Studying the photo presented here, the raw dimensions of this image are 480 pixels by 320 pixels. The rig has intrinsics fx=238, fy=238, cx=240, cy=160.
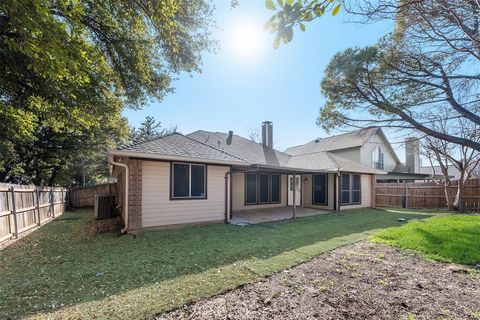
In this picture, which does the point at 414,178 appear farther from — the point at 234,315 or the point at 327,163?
the point at 234,315

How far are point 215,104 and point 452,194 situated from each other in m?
16.3

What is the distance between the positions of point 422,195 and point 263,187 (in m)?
10.2

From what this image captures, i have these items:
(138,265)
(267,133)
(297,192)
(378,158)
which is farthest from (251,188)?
(378,158)

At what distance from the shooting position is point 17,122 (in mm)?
9094

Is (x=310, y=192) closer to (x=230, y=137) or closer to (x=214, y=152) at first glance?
(x=230, y=137)

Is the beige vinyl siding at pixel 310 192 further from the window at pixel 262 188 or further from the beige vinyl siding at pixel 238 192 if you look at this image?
the beige vinyl siding at pixel 238 192

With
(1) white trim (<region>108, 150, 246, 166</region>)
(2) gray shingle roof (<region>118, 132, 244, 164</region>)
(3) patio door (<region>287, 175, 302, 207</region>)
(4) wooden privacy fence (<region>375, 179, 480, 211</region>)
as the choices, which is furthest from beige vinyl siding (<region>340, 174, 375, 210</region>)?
(2) gray shingle roof (<region>118, 132, 244, 164</region>)

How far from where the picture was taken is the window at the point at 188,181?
7.81m

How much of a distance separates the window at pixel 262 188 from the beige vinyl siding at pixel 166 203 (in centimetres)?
377

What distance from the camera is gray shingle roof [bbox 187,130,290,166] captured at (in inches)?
534

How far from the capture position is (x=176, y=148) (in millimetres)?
8133

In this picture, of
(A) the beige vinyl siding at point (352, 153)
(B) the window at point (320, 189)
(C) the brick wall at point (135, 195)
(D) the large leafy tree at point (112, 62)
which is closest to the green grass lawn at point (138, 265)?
(C) the brick wall at point (135, 195)

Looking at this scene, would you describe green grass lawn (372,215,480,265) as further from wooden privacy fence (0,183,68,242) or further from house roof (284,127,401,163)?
house roof (284,127,401,163)

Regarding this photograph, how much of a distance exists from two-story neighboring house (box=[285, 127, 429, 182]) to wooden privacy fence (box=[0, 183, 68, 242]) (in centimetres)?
1758
